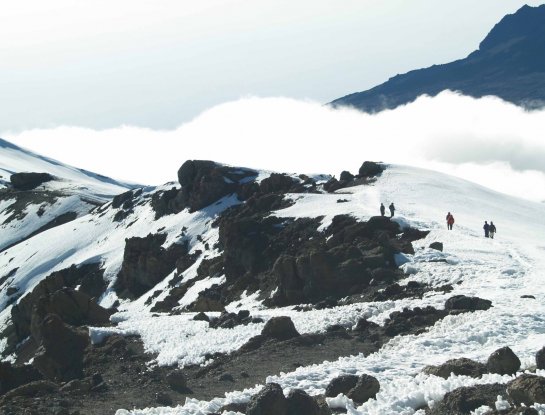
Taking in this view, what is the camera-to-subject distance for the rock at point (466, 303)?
1182 inches

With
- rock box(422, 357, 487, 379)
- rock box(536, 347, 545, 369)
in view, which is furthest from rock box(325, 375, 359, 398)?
rock box(536, 347, 545, 369)

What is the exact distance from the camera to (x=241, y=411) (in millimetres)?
19797

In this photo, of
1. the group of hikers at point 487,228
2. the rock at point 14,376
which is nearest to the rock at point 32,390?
the rock at point 14,376

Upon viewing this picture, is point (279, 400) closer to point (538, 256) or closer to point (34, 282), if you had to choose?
point (538, 256)

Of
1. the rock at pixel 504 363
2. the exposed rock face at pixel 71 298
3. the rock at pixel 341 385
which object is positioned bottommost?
the exposed rock face at pixel 71 298

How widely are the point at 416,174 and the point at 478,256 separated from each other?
4381cm

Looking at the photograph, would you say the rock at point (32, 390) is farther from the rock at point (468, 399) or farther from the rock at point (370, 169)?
the rock at point (370, 169)

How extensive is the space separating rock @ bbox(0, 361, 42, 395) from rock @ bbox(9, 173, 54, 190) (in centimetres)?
14835

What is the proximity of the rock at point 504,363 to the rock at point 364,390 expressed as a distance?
3.58 m

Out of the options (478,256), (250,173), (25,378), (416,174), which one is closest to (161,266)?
(250,173)

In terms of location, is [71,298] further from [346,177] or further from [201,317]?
[346,177]

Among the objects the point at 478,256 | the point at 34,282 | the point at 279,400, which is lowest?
the point at 34,282

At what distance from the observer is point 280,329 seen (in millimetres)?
30359

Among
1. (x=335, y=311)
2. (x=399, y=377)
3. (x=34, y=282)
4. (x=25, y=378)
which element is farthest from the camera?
(x=34, y=282)
